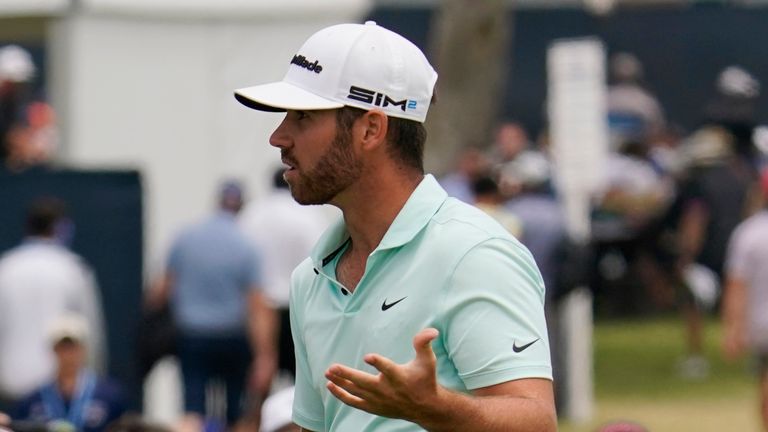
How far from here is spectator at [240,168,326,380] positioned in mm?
11719

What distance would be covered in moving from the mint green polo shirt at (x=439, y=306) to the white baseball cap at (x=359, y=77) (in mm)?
194

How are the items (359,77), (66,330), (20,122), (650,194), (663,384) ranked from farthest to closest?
(650,194) → (663,384) → (20,122) → (66,330) → (359,77)

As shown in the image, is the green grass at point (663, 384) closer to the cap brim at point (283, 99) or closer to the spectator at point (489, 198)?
the spectator at point (489, 198)

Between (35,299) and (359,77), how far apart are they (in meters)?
7.13

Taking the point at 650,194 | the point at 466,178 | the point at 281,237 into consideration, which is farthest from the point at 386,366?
the point at 650,194

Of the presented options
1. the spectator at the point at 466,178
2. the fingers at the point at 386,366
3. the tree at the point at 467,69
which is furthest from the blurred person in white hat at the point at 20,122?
the fingers at the point at 386,366

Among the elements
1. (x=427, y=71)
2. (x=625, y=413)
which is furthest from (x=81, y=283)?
(x=427, y=71)

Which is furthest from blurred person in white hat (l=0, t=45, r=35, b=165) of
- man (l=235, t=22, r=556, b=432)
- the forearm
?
the forearm

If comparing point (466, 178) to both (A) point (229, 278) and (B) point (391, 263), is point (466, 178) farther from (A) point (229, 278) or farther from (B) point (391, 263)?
(B) point (391, 263)

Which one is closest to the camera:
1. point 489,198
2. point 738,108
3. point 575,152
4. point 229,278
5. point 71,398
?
point 71,398

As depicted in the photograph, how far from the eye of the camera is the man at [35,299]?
10281mm

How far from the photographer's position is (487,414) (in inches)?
122

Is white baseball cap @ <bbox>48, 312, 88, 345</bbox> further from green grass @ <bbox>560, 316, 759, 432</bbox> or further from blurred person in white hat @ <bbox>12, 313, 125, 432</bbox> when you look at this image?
green grass @ <bbox>560, 316, 759, 432</bbox>

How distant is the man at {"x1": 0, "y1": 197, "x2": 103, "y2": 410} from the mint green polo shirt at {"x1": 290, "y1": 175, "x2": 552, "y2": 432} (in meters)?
6.87
